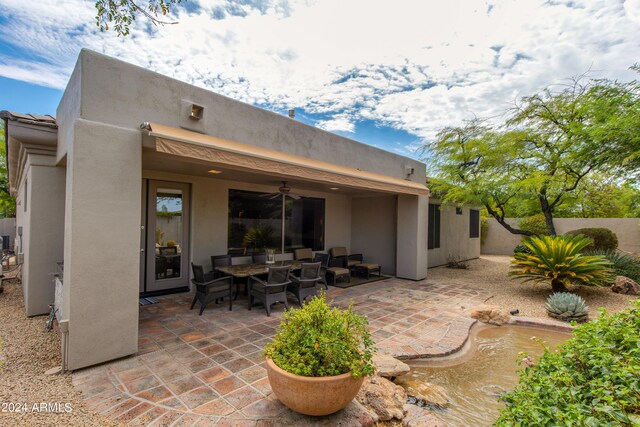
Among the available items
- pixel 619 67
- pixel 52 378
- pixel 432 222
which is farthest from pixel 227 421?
pixel 619 67

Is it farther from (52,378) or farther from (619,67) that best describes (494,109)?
(52,378)

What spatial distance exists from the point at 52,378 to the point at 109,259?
1.98m

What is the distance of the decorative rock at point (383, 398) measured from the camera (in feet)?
13.3

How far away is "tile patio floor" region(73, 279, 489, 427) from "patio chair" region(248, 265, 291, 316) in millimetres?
397

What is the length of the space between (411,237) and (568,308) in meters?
5.84

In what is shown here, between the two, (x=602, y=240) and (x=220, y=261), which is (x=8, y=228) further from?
(x=602, y=240)

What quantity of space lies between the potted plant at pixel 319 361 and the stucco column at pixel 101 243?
3318mm

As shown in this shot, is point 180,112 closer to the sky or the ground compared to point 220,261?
closer to the sky

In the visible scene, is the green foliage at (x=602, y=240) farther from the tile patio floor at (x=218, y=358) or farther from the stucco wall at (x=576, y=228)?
the tile patio floor at (x=218, y=358)

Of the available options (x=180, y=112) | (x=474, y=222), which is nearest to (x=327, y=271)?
(x=180, y=112)

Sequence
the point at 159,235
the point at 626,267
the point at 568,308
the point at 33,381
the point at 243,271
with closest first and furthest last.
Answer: the point at 33,381 → the point at 568,308 → the point at 243,271 → the point at 159,235 → the point at 626,267

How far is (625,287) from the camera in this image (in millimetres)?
10641

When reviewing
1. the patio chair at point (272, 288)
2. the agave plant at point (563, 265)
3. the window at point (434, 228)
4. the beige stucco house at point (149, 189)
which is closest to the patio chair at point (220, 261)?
the beige stucco house at point (149, 189)

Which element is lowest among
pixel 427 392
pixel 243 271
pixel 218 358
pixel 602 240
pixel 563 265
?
pixel 427 392
